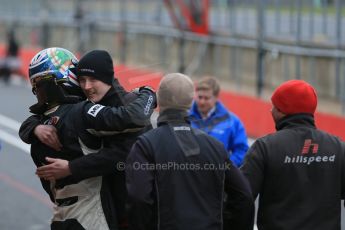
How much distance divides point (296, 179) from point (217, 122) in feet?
9.95

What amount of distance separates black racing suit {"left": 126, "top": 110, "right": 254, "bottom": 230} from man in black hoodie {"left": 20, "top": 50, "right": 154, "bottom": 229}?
A: 0.28 meters

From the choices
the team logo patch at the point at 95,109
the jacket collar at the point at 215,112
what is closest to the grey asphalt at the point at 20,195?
the jacket collar at the point at 215,112

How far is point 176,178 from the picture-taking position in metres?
4.23

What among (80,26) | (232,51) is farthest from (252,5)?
(80,26)

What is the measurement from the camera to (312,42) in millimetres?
16625

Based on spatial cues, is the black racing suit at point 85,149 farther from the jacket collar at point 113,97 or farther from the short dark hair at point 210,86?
the short dark hair at point 210,86

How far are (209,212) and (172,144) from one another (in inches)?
16.5

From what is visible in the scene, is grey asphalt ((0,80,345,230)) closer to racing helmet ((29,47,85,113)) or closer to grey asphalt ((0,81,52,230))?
grey asphalt ((0,81,52,230))

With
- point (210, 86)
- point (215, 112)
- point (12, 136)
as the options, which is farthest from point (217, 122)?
point (12, 136)

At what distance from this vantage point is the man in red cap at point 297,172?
4.51 m

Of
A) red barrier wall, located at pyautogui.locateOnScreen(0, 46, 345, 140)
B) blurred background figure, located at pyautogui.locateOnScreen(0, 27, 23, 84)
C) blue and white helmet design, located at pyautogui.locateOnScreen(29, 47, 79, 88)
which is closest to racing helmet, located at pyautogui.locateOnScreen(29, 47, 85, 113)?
blue and white helmet design, located at pyautogui.locateOnScreen(29, 47, 79, 88)

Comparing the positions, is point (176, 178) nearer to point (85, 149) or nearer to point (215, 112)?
point (85, 149)

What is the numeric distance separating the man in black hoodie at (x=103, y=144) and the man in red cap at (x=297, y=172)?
721mm

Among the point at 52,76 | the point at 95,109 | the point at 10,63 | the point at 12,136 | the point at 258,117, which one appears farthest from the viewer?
the point at 10,63
